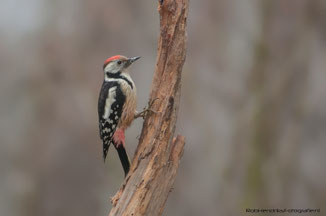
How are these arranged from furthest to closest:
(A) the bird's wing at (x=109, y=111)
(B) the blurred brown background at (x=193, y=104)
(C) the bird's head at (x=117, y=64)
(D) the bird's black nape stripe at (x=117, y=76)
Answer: (B) the blurred brown background at (x=193, y=104) < (C) the bird's head at (x=117, y=64) < (D) the bird's black nape stripe at (x=117, y=76) < (A) the bird's wing at (x=109, y=111)

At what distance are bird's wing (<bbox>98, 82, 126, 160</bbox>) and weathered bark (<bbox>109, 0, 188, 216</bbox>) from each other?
2.77 ft

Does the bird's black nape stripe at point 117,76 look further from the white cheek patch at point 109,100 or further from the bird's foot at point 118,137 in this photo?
the bird's foot at point 118,137

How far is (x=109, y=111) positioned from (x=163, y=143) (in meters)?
1.13

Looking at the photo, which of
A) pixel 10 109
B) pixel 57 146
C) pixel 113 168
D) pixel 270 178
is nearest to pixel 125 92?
pixel 270 178

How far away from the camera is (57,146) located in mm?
13547

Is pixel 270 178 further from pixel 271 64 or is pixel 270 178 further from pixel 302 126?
pixel 271 64

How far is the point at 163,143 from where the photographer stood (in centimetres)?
526

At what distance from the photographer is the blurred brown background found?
10.5m

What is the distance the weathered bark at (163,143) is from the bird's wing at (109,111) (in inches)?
33.2

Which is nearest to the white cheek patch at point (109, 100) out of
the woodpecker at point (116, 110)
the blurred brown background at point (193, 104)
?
the woodpecker at point (116, 110)

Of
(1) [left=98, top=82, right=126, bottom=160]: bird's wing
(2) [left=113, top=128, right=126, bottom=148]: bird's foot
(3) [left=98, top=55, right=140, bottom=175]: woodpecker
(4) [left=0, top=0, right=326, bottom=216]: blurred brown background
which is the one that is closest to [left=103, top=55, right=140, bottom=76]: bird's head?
(3) [left=98, top=55, right=140, bottom=175]: woodpecker

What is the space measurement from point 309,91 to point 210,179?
290cm

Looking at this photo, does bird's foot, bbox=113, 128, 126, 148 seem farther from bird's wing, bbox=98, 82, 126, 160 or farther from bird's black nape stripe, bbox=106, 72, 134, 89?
bird's black nape stripe, bbox=106, 72, 134, 89

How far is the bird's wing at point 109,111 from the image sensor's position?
6133 millimetres
